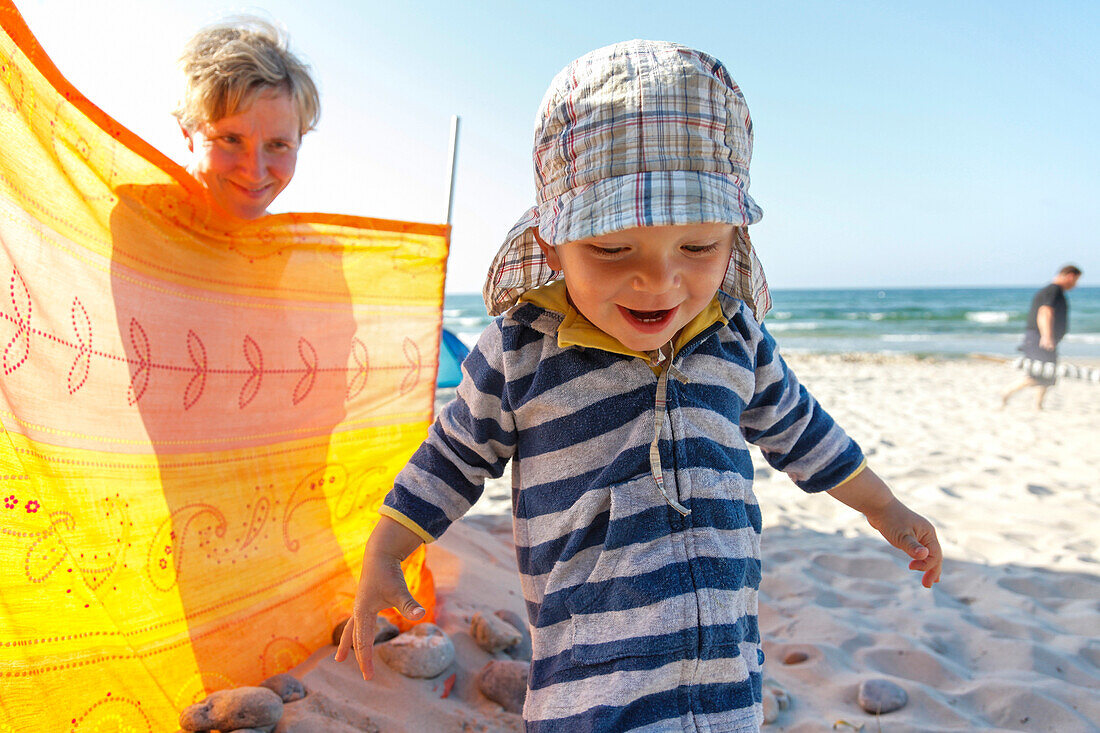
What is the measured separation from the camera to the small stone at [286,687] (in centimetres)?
194

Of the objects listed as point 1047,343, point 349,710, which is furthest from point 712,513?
point 1047,343

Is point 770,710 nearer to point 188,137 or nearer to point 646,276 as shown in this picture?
point 646,276

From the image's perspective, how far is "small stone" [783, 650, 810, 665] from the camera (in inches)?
100

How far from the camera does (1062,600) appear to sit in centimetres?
293

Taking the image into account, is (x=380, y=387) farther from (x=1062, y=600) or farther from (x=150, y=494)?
(x=1062, y=600)

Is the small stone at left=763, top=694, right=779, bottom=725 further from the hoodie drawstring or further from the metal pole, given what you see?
the metal pole

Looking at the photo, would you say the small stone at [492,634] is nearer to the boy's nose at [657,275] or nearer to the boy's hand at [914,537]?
the boy's hand at [914,537]

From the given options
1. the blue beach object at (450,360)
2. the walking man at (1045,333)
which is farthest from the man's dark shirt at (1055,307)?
the blue beach object at (450,360)

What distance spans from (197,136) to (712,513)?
69.0 inches

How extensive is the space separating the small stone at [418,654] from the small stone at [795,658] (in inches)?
47.9

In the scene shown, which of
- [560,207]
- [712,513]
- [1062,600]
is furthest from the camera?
[1062,600]

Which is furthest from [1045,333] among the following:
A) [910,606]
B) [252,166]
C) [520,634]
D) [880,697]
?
[252,166]

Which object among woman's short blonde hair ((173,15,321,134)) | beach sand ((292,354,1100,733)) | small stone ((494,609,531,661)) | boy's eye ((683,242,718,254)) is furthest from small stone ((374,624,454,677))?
woman's short blonde hair ((173,15,321,134))

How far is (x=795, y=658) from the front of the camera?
2557 millimetres
